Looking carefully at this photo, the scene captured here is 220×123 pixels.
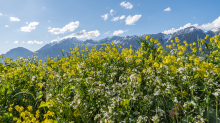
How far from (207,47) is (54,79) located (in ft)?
17.5

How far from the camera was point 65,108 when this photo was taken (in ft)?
A: 7.71

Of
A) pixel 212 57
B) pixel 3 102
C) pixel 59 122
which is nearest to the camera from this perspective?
pixel 59 122

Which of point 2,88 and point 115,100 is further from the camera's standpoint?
point 2,88

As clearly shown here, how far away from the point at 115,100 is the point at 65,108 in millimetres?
1004

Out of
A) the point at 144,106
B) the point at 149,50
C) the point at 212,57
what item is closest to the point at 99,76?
the point at 144,106

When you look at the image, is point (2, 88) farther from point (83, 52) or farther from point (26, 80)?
point (83, 52)

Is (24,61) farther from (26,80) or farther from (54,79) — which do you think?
(54,79)

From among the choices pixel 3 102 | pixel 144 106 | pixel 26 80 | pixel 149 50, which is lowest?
pixel 144 106

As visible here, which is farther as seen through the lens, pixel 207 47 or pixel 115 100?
pixel 207 47

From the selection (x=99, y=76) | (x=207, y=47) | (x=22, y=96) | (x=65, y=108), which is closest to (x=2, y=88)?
(x=22, y=96)

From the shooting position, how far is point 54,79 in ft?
10.0

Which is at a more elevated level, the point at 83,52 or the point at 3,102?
the point at 83,52

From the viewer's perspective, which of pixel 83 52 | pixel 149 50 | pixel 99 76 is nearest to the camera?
pixel 99 76

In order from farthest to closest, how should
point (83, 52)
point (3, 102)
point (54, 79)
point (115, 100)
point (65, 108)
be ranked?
1. point (83, 52)
2. point (54, 79)
3. point (3, 102)
4. point (65, 108)
5. point (115, 100)
